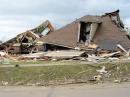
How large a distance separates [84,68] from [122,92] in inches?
250

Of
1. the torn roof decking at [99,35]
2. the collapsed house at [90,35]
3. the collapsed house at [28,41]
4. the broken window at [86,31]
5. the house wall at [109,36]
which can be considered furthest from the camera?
the collapsed house at [28,41]

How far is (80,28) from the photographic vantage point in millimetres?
37219

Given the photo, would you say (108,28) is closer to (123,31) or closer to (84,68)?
(123,31)

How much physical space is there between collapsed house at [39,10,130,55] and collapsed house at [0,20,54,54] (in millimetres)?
1012

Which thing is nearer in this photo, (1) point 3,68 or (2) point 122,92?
(2) point 122,92

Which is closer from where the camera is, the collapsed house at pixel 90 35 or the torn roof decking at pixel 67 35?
the collapsed house at pixel 90 35

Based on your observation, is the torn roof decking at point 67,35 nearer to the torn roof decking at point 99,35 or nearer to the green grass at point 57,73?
the torn roof decking at point 99,35

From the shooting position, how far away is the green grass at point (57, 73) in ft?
63.2

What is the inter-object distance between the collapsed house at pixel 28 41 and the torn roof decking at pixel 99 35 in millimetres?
1134

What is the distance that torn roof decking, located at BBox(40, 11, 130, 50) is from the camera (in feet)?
118

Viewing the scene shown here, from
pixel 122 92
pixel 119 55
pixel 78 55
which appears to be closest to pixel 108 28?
pixel 119 55

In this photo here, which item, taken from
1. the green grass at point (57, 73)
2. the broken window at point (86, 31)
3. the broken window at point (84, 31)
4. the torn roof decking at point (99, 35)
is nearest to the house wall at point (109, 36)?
the torn roof decking at point (99, 35)

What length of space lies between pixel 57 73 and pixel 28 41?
19.3 meters

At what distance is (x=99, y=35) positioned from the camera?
121ft
